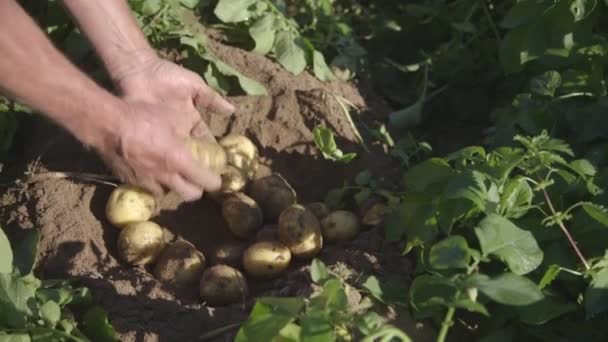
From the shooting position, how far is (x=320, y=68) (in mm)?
3891

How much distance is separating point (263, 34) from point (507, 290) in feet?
6.17

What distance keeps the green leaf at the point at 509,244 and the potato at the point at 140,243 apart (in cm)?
119

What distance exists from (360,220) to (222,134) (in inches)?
27.6

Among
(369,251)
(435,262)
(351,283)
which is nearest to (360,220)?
(369,251)

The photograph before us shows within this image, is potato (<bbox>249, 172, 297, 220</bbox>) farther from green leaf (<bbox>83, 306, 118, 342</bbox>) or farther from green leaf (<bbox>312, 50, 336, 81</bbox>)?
green leaf (<bbox>83, 306, 118, 342</bbox>)

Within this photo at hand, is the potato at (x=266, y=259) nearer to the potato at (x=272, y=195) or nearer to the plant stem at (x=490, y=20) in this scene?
the potato at (x=272, y=195)

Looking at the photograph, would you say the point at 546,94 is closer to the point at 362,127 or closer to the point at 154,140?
the point at 362,127

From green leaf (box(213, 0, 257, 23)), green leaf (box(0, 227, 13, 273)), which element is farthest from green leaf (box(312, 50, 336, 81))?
green leaf (box(0, 227, 13, 273))

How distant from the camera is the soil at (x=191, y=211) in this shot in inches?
110

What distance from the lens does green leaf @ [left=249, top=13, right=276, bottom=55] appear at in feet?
12.5

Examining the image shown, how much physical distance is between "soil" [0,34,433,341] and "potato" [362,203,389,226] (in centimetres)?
4

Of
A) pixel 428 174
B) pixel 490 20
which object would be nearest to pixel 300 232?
pixel 428 174

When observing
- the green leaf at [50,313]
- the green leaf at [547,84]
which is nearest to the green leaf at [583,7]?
the green leaf at [547,84]

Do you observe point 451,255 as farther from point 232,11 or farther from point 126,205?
point 232,11
